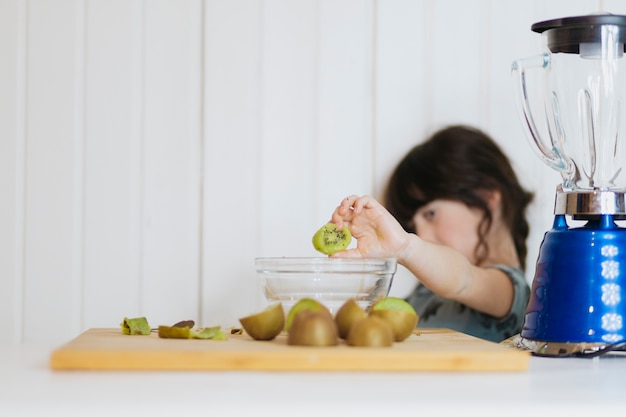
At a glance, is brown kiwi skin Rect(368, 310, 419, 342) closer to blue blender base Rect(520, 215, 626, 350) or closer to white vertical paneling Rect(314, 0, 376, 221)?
blue blender base Rect(520, 215, 626, 350)

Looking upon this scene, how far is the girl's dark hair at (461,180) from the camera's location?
183cm

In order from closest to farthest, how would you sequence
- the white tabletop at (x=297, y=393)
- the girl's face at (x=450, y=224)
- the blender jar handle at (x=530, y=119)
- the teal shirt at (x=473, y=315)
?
the white tabletop at (x=297, y=393), the blender jar handle at (x=530, y=119), the teal shirt at (x=473, y=315), the girl's face at (x=450, y=224)

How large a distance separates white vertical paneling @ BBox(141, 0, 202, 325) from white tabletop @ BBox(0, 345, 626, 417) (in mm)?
870

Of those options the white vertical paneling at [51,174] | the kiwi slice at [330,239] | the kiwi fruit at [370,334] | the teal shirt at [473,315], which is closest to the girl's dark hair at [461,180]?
the teal shirt at [473,315]

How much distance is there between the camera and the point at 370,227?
1404mm

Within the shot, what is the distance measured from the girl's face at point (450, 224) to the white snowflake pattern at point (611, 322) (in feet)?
2.51

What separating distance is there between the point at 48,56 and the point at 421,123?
0.76 meters

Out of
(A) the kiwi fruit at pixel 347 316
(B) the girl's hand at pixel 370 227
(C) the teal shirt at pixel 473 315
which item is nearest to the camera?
(A) the kiwi fruit at pixel 347 316

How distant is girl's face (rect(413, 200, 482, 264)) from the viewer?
1876 millimetres

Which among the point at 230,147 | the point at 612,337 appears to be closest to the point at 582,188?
the point at 612,337

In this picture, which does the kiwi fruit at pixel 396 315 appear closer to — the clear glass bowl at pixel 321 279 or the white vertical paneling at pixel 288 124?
the clear glass bowl at pixel 321 279

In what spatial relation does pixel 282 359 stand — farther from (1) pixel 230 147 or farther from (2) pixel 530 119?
(1) pixel 230 147

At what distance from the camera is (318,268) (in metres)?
1.10

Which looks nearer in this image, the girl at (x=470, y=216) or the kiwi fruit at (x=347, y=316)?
the kiwi fruit at (x=347, y=316)
